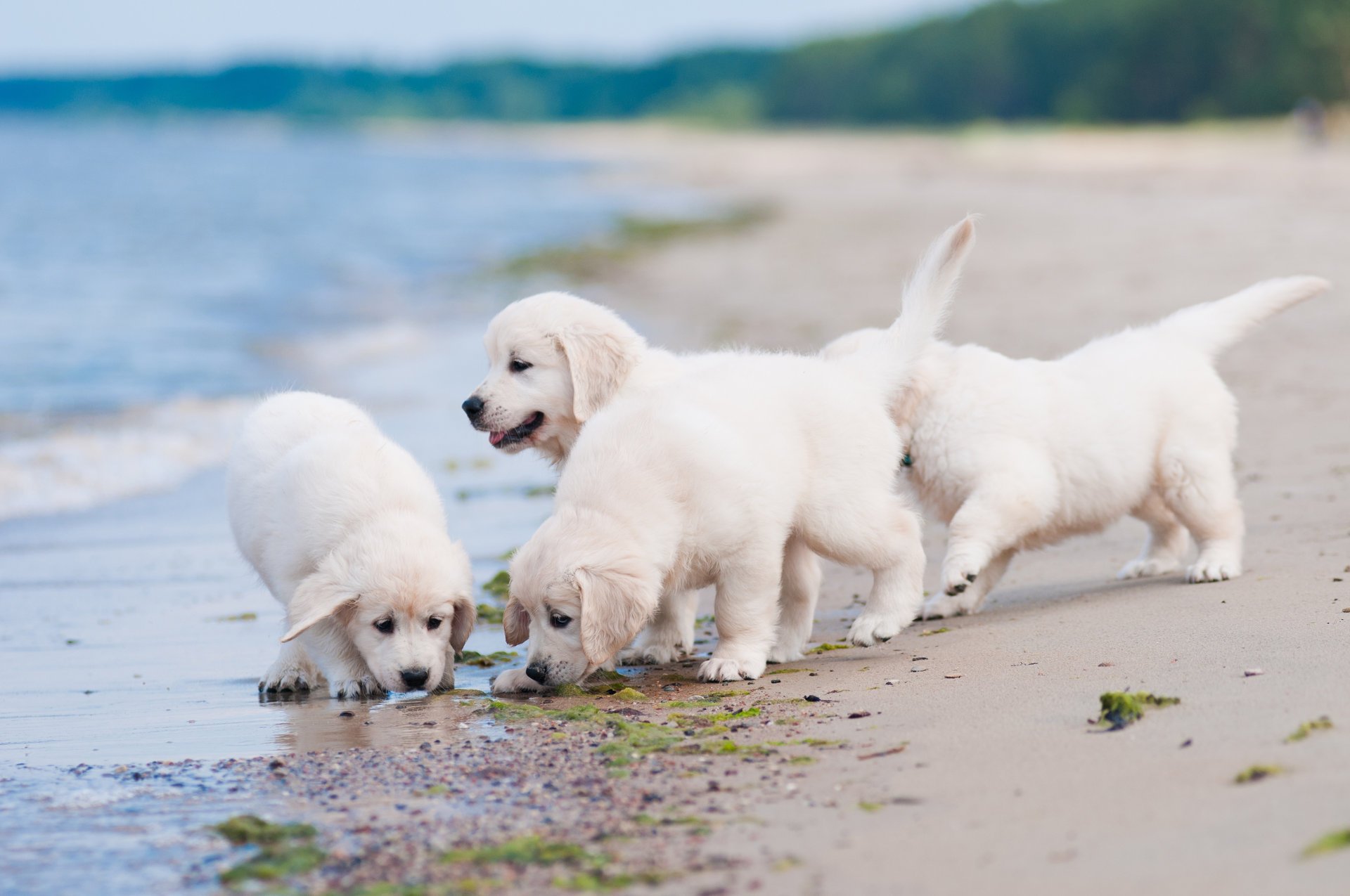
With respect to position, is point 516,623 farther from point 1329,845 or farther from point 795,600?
point 1329,845

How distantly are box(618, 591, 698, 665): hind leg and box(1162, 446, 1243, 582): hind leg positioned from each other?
1.88 meters

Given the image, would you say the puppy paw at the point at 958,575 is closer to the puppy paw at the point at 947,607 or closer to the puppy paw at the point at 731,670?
the puppy paw at the point at 947,607

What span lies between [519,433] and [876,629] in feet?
5.12

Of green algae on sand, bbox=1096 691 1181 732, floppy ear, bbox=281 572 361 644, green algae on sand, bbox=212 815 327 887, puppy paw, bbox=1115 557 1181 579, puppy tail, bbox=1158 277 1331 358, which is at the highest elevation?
puppy tail, bbox=1158 277 1331 358

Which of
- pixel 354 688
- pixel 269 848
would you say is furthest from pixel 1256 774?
pixel 354 688

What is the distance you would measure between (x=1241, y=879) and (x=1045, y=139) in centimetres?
5853

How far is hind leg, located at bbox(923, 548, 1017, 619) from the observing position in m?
5.50

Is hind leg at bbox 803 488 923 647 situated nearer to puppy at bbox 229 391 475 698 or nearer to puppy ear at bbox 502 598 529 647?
puppy ear at bbox 502 598 529 647

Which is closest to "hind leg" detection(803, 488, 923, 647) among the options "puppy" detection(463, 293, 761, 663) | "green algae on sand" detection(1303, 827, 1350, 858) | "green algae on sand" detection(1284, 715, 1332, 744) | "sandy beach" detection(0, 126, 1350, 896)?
"sandy beach" detection(0, 126, 1350, 896)

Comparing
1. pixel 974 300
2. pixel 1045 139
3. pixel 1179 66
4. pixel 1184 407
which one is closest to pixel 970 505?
pixel 1184 407

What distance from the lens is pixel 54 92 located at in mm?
172375

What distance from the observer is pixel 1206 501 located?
5539 millimetres

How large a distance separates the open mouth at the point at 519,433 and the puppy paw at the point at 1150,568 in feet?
7.88

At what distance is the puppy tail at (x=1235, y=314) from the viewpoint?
590 cm
